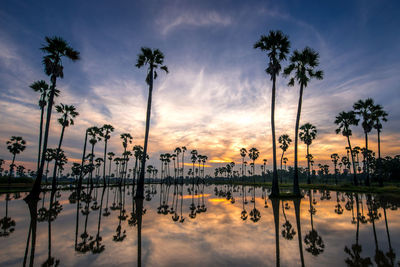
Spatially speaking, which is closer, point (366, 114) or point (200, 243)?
point (200, 243)

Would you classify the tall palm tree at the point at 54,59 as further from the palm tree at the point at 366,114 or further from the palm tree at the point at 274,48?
the palm tree at the point at 366,114

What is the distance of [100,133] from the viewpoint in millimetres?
53656

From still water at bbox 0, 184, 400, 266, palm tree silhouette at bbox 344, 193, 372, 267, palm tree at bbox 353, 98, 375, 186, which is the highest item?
palm tree at bbox 353, 98, 375, 186

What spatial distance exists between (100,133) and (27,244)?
5246 cm

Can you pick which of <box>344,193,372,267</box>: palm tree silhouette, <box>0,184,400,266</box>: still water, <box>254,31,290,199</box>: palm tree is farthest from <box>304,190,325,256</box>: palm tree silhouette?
<box>254,31,290,199</box>: palm tree

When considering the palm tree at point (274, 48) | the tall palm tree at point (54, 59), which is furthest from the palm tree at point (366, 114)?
the tall palm tree at point (54, 59)

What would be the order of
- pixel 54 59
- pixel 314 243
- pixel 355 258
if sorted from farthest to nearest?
pixel 54 59 < pixel 314 243 < pixel 355 258

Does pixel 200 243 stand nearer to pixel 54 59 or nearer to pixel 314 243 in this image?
pixel 314 243

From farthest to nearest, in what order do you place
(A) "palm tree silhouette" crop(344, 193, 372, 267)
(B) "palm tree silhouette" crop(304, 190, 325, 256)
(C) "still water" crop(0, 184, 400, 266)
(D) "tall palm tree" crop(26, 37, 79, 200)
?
(D) "tall palm tree" crop(26, 37, 79, 200) → (B) "palm tree silhouette" crop(304, 190, 325, 256) → (C) "still water" crop(0, 184, 400, 266) → (A) "palm tree silhouette" crop(344, 193, 372, 267)

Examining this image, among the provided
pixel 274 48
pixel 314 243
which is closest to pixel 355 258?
pixel 314 243

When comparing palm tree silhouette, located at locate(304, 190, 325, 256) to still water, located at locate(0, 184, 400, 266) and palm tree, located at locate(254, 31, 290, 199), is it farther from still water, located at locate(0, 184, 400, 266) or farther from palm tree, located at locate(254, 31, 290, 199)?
palm tree, located at locate(254, 31, 290, 199)

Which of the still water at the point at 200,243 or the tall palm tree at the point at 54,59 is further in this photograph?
the tall palm tree at the point at 54,59

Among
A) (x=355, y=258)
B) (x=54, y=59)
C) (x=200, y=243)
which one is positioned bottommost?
(x=200, y=243)

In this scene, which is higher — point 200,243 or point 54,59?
point 54,59
